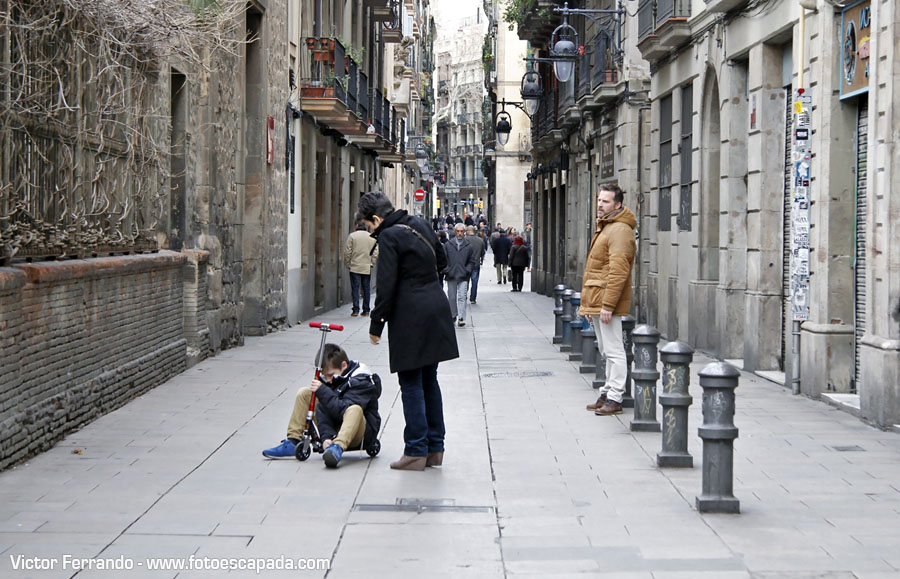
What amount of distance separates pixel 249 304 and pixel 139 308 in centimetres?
681

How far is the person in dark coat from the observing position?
319 inches

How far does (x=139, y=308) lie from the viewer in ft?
38.3

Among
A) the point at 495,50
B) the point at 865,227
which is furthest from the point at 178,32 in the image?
the point at 495,50

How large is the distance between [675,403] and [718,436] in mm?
1174

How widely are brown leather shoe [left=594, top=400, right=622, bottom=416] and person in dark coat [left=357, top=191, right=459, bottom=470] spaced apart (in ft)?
8.46

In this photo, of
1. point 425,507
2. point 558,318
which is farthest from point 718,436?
point 558,318

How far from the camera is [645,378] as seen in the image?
9617mm

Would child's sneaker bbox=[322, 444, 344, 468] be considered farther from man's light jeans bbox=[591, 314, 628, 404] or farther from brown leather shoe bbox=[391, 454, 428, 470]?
man's light jeans bbox=[591, 314, 628, 404]

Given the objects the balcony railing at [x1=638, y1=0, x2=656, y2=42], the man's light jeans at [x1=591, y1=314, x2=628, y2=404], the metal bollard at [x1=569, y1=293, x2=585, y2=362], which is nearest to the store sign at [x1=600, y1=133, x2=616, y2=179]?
the balcony railing at [x1=638, y1=0, x2=656, y2=42]

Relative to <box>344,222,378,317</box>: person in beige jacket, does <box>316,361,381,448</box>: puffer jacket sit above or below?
below

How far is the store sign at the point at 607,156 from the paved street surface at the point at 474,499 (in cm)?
1339

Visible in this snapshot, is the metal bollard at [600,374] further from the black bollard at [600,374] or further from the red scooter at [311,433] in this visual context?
the red scooter at [311,433]

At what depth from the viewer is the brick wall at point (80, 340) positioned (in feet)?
26.9

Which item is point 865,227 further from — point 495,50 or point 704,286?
point 495,50
